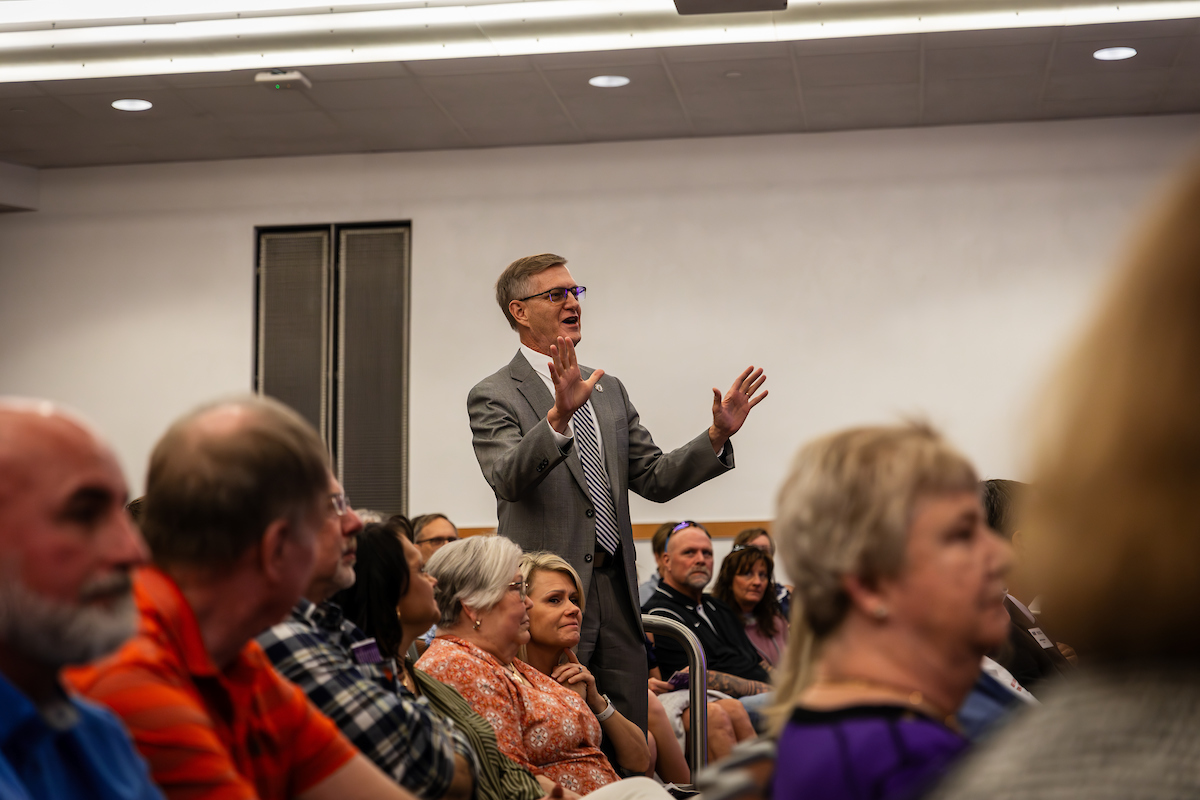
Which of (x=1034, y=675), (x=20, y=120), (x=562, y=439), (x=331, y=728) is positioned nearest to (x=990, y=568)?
(x=331, y=728)

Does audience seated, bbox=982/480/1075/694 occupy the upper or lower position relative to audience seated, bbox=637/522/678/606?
upper

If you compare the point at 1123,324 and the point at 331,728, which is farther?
the point at 331,728

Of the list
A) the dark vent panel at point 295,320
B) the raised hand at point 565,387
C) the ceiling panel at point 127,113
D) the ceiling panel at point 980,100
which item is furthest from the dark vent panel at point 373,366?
the raised hand at point 565,387

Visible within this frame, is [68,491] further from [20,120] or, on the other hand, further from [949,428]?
[20,120]

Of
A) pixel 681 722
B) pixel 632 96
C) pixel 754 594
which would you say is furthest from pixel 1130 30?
pixel 681 722

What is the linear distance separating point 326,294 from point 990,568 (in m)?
6.72

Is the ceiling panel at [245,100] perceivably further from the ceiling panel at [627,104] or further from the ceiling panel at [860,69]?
the ceiling panel at [860,69]

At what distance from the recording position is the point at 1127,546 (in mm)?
704

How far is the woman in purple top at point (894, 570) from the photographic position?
1182 millimetres

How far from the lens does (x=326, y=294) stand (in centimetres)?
753

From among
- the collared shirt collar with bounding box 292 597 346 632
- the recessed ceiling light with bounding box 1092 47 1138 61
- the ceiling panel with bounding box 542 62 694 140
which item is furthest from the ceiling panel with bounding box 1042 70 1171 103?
the collared shirt collar with bounding box 292 597 346 632

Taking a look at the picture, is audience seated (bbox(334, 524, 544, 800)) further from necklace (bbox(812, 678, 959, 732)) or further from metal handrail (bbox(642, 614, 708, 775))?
necklace (bbox(812, 678, 959, 732))

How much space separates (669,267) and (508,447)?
4.13 meters

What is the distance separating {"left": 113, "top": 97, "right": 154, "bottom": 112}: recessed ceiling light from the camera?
672 cm
